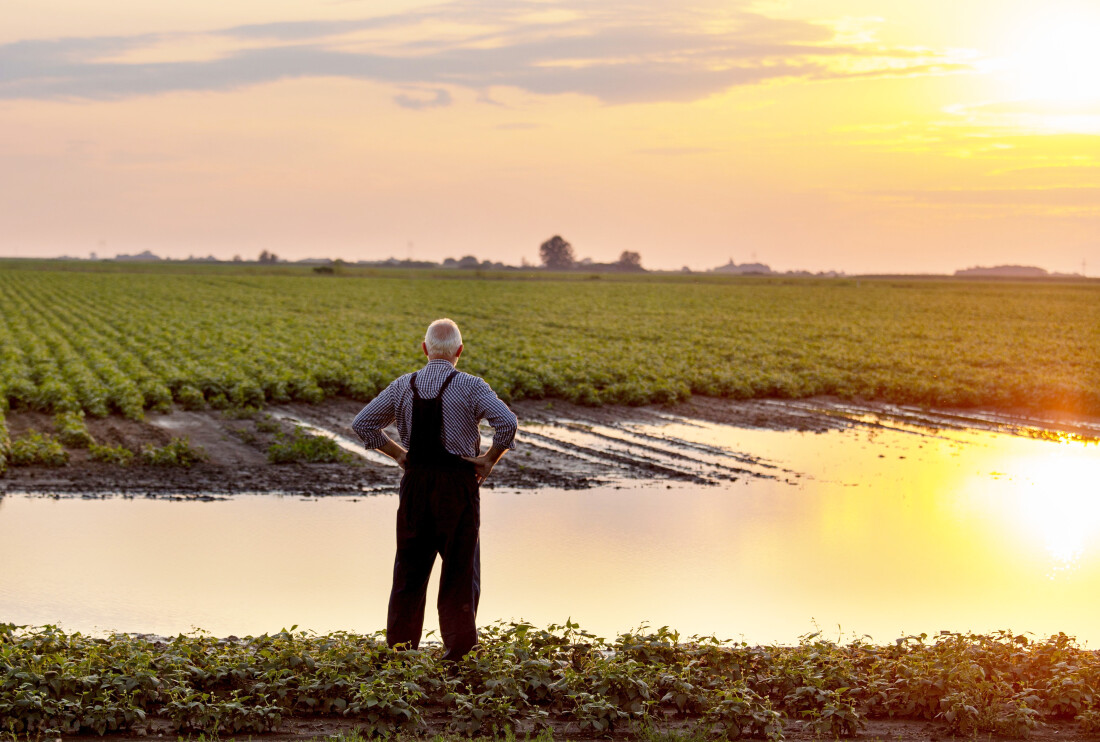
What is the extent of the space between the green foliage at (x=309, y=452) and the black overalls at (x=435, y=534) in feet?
28.7

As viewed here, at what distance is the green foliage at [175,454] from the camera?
602 inches

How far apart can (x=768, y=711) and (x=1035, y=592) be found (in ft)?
16.5

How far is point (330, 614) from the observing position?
9.16 m

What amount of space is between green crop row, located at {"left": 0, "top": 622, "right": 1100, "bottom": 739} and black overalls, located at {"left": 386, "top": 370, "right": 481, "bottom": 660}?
237 millimetres

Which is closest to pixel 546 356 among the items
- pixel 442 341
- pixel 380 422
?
pixel 380 422

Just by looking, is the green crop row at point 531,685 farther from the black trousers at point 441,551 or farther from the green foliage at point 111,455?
the green foliage at point 111,455

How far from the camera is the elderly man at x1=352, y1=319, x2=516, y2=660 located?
689 cm

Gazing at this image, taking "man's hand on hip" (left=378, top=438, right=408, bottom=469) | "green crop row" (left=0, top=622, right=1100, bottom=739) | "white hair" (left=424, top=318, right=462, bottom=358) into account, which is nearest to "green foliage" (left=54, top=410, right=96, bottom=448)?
"green crop row" (left=0, top=622, right=1100, bottom=739)

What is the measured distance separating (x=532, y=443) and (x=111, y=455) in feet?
20.8

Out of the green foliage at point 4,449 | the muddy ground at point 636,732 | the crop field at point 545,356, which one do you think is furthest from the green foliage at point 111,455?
the muddy ground at point 636,732

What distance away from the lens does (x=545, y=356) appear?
89.6 ft

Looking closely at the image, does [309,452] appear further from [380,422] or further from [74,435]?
[380,422]

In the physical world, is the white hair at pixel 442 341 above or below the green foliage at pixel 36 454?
above

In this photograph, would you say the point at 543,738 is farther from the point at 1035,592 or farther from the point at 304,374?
the point at 304,374
